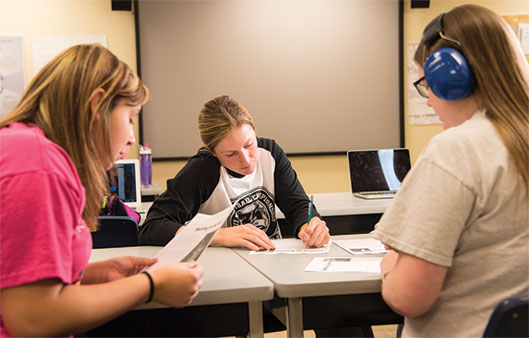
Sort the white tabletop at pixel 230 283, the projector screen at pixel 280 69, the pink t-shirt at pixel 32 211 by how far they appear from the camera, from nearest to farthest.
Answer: the pink t-shirt at pixel 32 211 < the white tabletop at pixel 230 283 < the projector screen at pixel 280 69

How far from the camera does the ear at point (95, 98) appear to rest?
3.12ft

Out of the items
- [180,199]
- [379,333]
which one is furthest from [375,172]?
[180,199]

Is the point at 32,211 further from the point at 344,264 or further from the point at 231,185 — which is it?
the point at 231,185

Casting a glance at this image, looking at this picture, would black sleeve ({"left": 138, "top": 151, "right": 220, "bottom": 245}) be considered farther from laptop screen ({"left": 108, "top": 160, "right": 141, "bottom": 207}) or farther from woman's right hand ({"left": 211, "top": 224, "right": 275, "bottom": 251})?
laptop screen ({"left": 108, "top": 160, "right": 141, "bottom": 207})

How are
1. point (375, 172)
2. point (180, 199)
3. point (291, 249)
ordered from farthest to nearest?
1. point (375, 172)
2. point (180, 199)
3. point (291, 249)

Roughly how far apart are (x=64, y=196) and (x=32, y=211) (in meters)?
0.06

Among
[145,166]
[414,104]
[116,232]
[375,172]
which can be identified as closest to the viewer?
[116,232]

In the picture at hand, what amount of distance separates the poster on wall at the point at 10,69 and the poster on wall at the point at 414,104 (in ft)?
9.76

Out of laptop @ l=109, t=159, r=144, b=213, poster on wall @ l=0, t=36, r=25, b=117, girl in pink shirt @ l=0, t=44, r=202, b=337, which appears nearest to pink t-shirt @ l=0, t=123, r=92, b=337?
girl in pink shirt @ l=0, t=44, r=202, b=337

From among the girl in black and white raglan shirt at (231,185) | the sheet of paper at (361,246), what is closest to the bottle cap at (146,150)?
the girl in black and white raglan shirt at (231,185)

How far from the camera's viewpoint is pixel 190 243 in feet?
3.87

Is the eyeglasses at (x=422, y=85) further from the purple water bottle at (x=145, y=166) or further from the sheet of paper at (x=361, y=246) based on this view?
the purple water bottle at (x=145, y=166)

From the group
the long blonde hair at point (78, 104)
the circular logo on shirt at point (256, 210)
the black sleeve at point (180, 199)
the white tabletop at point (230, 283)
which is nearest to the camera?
the long blonde hair at point (78, 104)

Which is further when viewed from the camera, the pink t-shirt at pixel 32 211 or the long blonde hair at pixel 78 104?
the long blonde hair at pixel 78 104
